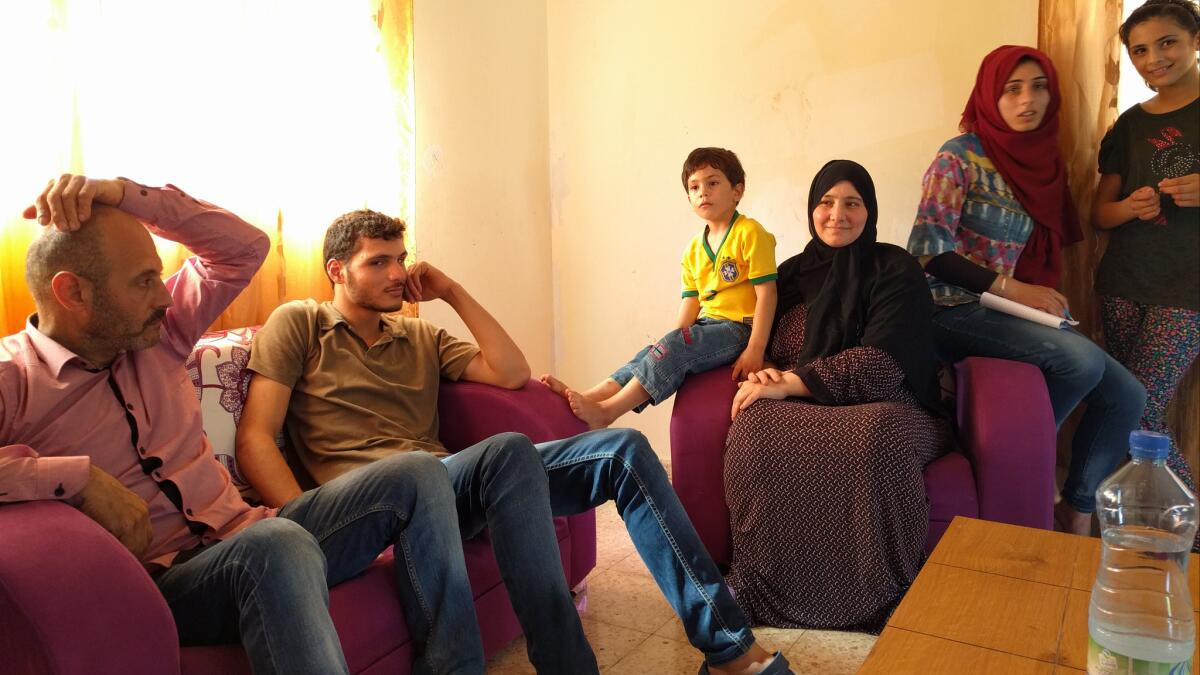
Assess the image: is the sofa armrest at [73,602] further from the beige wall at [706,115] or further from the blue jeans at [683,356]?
the beige wall at [706,115]

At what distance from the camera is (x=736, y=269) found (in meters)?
2.58

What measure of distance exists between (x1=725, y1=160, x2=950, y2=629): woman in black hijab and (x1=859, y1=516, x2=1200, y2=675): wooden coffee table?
458 mm

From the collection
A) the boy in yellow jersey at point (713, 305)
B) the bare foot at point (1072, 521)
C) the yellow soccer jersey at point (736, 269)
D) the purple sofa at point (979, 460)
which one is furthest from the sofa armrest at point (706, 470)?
the bare foot at point (1072, 521)

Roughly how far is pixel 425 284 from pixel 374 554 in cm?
84

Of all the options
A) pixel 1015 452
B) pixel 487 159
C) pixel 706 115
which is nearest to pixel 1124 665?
pixel 1015 452

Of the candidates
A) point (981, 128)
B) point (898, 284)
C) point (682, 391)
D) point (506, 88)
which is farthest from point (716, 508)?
point (506, 88)

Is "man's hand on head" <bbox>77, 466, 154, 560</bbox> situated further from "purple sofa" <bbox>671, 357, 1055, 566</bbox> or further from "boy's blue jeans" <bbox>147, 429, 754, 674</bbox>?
"purple sofa" <bbox>671, 357, 1055, 566</bbox>

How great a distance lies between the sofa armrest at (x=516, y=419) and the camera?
2.04m

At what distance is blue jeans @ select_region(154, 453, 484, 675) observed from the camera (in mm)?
1267

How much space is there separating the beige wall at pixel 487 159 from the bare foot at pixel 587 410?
3.44 ft

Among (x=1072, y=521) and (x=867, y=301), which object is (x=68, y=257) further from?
(x=1072, y=521)

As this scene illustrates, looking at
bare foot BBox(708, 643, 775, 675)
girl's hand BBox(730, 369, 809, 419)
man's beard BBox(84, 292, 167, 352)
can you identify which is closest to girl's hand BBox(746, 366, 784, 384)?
girl's hand BBox(730, 369, 809, 419)

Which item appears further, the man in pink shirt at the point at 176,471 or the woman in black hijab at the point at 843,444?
the woman in black hijab at the point at 843,444

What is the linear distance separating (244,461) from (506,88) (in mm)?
2116
